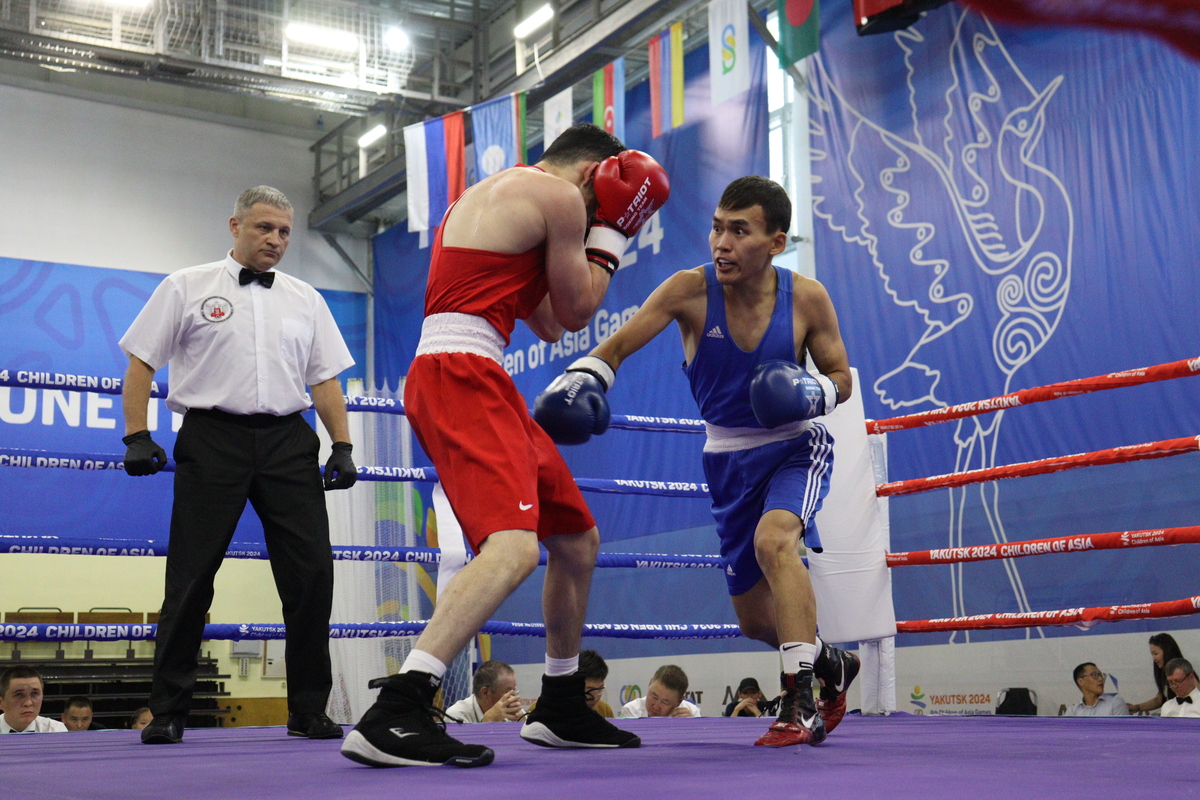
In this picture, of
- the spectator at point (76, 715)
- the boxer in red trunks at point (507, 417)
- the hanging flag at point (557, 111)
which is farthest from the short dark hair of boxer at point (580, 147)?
the hanging flag at point (557, 111)

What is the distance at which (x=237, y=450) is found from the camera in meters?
2.61

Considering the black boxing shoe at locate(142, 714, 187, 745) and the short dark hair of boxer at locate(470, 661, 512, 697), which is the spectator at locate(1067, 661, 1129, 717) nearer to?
the short dark hair of boxer at locate(470, 661, 512, 697)

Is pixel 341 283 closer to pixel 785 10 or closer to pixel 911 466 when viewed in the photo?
pixel 785 10

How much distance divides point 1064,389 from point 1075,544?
442 mm

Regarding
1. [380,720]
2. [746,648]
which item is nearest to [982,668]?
[746,648]

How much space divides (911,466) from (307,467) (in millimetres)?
4085

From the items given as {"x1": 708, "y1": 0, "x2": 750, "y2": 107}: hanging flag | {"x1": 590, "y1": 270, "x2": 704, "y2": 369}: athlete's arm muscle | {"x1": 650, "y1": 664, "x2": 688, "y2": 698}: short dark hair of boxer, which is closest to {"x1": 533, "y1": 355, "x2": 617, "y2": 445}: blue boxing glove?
{"x1": 590, "y1": 270, "x2": 704, "y2": 369}: athlete's arm muscle

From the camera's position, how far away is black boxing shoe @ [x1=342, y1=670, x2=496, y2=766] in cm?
164

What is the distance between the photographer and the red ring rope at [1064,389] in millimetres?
2859

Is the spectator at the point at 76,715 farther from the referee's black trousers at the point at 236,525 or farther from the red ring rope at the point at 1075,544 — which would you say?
the red ring rope at the point at 1075,544

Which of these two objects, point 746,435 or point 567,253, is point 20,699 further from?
point 567,253

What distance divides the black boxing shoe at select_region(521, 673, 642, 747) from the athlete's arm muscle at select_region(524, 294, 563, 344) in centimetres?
64

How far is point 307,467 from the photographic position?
270 centimetres

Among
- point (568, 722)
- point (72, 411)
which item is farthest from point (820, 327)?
point (72, 411)
